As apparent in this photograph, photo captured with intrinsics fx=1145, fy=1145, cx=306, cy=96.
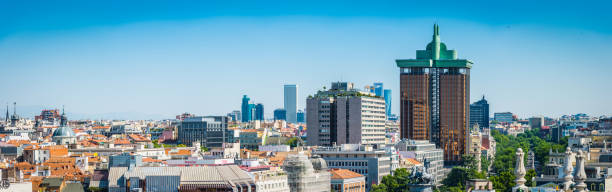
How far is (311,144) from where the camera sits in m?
189

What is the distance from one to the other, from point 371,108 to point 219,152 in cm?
3859

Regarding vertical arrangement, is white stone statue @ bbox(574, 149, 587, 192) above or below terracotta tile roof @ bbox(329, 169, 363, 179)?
above

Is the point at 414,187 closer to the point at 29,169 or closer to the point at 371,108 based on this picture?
the point at 29,169

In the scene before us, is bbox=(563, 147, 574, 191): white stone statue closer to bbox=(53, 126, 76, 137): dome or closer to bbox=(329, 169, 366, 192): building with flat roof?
bbox=(329, 169, 366, 192): building with flat roof

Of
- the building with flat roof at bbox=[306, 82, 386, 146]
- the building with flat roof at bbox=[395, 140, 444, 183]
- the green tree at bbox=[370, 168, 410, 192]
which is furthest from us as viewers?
the building with flat roof at bbox=[306, 82, 386, 146]

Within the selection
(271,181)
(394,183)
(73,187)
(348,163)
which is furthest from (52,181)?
(348,163)

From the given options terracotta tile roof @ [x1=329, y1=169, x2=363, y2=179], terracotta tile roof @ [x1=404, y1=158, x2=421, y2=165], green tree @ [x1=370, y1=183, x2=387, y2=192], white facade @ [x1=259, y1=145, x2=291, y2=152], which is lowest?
green tree @ [x1=370, y1=183, x2=387, y2=192]

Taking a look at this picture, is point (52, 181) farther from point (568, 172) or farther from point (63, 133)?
point (63, 133)

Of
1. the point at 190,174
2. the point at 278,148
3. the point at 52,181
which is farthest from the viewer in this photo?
the point at 278,148


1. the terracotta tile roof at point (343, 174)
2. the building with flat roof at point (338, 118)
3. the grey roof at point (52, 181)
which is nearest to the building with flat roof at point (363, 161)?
the terracotta tile roof at point (343, 174)

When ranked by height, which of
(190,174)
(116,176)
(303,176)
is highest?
(190,174)

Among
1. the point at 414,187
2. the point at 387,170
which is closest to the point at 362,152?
the point at 387,170

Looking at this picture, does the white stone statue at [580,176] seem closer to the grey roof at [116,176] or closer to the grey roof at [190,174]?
the grey roof at [190,174]

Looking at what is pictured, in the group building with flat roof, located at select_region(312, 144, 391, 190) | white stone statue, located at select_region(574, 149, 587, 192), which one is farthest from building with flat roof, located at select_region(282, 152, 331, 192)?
white stone statue, located at select_region(574, 149, 587, 192)
